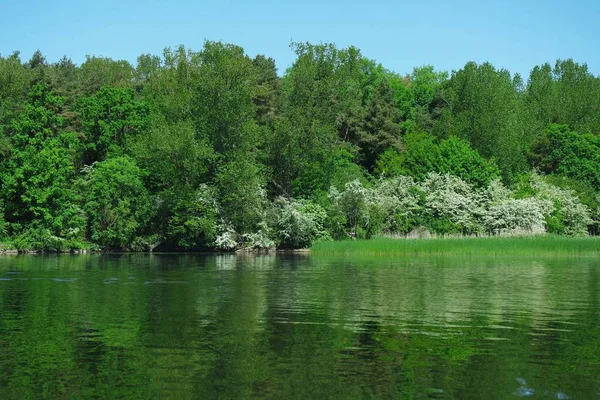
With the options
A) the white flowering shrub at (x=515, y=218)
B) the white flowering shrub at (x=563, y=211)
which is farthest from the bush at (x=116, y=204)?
the white flowering shrub at (x=563, y=211)

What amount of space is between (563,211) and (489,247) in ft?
69.7

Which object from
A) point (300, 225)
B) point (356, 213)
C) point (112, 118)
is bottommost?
point (300, 225)

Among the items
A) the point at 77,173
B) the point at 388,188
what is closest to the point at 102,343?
the point at 388,188

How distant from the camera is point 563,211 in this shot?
7950 cm

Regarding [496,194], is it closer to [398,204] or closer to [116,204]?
[398,204]

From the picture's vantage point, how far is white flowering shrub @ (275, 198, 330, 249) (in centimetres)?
6994

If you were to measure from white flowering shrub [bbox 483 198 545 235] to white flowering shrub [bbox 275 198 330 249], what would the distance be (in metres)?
16.4

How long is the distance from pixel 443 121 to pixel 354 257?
140 ft

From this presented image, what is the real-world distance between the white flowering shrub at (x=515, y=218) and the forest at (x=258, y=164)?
16 cm

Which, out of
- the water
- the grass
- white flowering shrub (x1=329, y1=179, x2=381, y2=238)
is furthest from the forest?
the water

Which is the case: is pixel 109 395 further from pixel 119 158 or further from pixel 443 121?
pixel 443 121

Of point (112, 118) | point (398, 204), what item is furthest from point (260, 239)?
point (112, 118)

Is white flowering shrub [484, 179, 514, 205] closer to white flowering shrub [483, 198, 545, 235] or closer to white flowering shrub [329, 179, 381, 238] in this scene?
white flowering shrub [483, 198, 545, 235]

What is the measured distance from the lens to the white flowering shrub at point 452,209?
7550 centimetres
